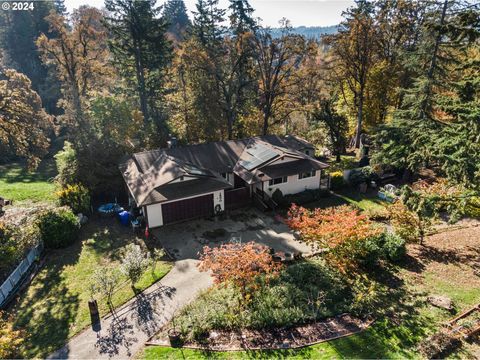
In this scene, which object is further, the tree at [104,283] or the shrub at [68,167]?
the shrub at [68,167]

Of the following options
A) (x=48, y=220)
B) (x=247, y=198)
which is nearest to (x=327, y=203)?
(x=247, y=198)

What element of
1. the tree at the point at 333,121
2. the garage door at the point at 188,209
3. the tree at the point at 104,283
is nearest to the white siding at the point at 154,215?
the garage door at the point at 188,209

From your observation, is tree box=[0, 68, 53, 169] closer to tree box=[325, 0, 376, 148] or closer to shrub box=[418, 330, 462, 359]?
shrub box=[418, 330, 462, 359]

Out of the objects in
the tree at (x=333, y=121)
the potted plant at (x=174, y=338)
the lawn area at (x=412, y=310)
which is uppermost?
the tree at (x=333, y=121)

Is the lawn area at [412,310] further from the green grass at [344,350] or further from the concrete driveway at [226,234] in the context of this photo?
the concrete driveway at [226,234]

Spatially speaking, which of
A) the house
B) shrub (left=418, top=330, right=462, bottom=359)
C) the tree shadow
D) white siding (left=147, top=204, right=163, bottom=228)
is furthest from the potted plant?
white siding (left=147, top=204, right=163, bottom=228)
